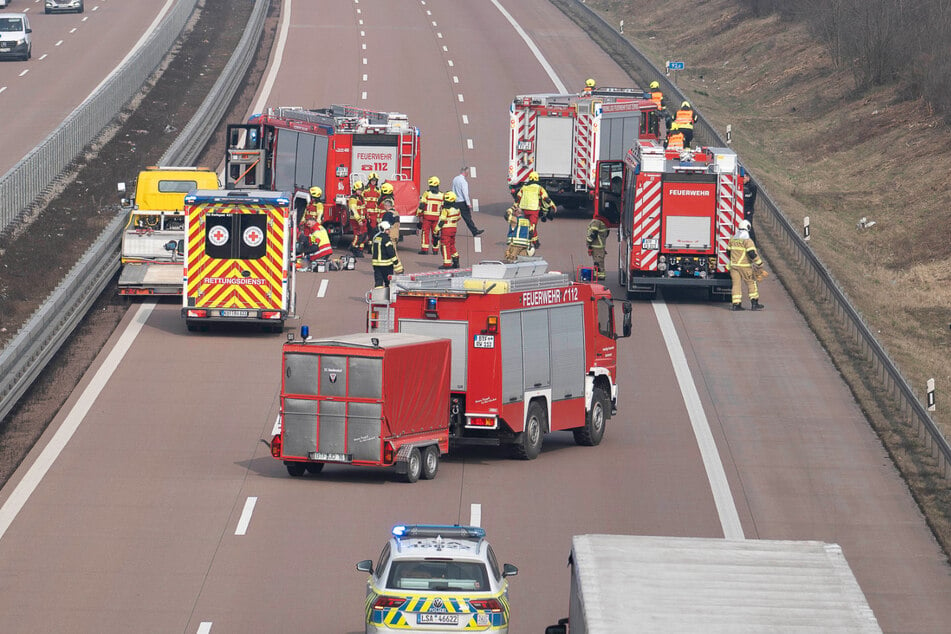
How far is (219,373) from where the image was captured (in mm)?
29000

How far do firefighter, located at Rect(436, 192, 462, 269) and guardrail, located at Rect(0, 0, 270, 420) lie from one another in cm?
657

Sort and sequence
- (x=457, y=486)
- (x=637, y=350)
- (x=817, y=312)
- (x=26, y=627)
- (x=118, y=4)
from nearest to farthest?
1. (x=26, y=627)
2. (x=457, y=486)
3. (x=637, y=350)
4. (x=817, y=312)
5. (x=118, y=4)

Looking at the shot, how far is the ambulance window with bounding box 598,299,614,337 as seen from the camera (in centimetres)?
2650

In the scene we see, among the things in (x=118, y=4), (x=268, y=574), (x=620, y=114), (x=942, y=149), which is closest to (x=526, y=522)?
(x=268, y=574)

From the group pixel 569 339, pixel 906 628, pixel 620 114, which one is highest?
pixel 620 114

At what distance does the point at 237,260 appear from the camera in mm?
31703

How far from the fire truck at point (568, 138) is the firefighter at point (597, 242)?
7119 mm

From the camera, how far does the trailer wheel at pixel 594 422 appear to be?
26.0 meters

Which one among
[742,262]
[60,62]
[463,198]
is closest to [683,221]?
[742,262]

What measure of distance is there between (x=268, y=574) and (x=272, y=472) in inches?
183

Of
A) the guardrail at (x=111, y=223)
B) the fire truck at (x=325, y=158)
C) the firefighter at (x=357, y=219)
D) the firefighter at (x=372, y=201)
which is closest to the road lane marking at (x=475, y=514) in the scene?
the guardrail at (x=111, y=223)

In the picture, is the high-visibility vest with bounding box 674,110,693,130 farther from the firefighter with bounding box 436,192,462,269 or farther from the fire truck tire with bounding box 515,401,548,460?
the fire truck tire with bounding box 515,401,548,460

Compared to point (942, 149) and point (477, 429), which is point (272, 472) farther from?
point (942, 149)

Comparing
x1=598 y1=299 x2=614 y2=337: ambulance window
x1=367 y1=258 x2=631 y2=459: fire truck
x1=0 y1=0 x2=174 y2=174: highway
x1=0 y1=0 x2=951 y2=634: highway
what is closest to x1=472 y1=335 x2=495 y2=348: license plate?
x1=367 y1=258 x2=631 y2=459: fire truck
